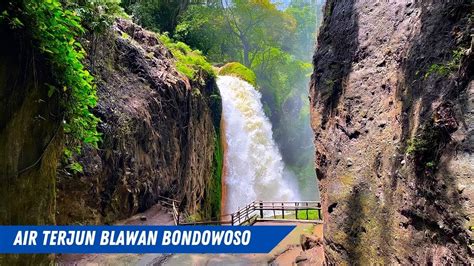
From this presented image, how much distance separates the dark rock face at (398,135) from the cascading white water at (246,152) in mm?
15605

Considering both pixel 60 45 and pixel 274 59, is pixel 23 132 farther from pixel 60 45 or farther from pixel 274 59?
pixel 274 59

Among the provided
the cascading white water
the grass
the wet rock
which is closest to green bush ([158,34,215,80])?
the cascading white water

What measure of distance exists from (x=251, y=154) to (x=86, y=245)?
18.9m

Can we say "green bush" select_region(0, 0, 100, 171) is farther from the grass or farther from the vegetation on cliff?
the vegetation on cliff

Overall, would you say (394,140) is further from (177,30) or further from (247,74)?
(247,74)

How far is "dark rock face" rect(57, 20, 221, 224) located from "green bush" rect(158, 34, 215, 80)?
63cm

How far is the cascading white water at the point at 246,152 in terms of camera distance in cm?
2217

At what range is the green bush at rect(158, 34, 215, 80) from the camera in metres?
15.8

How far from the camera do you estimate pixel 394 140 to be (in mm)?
4477

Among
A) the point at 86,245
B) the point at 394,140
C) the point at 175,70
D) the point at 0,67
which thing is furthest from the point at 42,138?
the point at 175,70

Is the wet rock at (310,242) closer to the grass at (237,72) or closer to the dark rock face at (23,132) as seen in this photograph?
the dark rock face at (23,132)

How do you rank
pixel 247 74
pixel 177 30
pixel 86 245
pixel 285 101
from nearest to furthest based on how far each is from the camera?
pixel 86 245 < pixel 177 30 < pixel 247 74 < pixel 285 101

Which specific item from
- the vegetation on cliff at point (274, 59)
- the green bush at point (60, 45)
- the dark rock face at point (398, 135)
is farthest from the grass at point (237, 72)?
the green bush at point (60, 45)

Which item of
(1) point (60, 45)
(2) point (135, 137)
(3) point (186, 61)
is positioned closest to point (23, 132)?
(1) point (60, 45)
